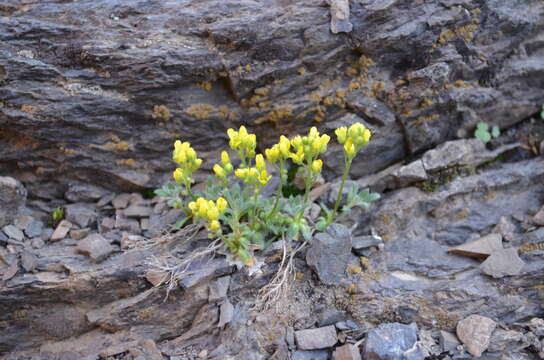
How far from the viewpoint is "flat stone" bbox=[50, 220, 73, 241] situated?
4.07 m

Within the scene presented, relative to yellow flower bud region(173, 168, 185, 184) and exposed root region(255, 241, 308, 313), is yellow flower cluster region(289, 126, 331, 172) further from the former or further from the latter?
yellow flower bud region(173, 168, 185, 184)

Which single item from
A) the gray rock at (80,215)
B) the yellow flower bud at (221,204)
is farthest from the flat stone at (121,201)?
the yellow flower bud at (221,204)

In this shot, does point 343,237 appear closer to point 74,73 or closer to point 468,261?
point 468,261

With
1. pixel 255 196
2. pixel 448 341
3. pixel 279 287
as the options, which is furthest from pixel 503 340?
pixel 255 196

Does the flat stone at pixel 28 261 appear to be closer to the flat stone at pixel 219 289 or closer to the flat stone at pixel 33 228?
the flat stone at pixel 33 228

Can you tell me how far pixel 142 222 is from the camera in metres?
4.26

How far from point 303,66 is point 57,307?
9.82 feet

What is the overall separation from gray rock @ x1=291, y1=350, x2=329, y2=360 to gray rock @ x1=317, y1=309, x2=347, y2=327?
24cm

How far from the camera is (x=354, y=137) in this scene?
3.49 metres

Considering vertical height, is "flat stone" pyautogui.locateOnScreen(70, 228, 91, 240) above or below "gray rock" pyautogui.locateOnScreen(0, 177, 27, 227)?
below

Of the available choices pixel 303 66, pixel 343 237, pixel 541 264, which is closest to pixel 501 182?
pixel 541 264

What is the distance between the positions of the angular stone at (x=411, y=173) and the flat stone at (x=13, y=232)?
136 inches

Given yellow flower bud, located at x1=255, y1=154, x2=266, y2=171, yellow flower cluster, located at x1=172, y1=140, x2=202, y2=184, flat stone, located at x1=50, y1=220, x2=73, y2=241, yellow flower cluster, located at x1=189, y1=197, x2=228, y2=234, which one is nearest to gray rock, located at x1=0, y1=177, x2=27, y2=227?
flat stone, located at x1=50, y1=220, x2=73, y2=241

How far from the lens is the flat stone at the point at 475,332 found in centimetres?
338
